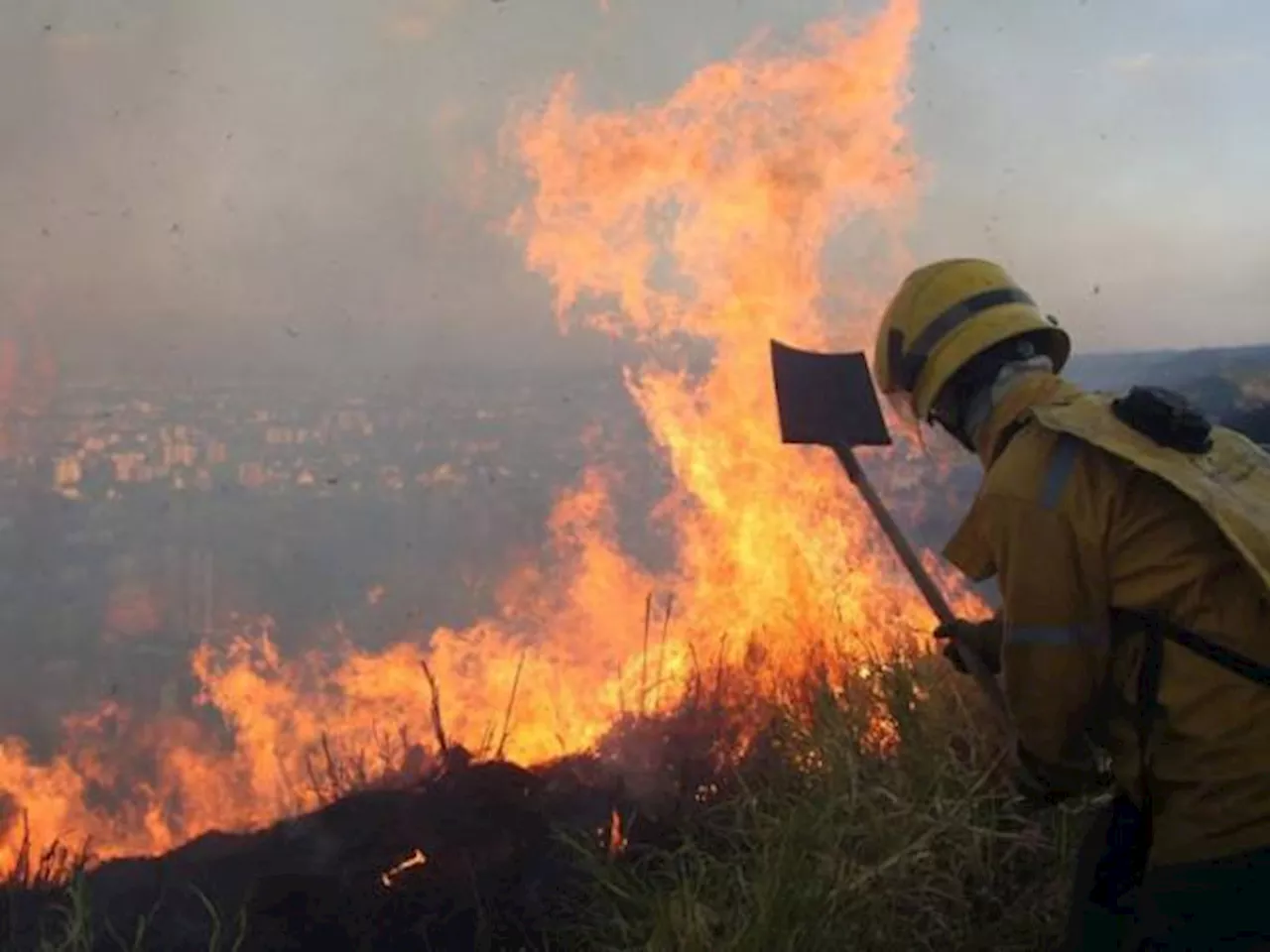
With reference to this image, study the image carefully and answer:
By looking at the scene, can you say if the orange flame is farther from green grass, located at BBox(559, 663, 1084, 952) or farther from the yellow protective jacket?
the yellow protective jacket

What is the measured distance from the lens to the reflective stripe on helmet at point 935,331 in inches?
121

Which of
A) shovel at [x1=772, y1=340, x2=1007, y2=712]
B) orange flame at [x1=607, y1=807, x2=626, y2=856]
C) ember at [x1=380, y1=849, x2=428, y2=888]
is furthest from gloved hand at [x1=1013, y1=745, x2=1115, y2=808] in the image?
ember at [x1=380, y1=849, x2=428, y2=888]

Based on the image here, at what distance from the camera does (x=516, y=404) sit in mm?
10023

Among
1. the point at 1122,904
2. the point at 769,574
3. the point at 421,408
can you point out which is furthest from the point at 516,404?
the point at 1122,904

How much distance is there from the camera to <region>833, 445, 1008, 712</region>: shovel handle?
346cm

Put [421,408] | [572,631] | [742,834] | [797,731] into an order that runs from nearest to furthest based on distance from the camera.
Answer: [742,834] < [797,731] < [572,631] < [421,408]

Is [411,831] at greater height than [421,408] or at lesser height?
lesser

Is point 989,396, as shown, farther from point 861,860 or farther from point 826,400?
point 861,860

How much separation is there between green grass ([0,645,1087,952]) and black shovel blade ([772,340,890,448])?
1202mm

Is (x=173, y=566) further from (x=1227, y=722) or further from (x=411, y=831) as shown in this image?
Answer: (x=1227, y=722)

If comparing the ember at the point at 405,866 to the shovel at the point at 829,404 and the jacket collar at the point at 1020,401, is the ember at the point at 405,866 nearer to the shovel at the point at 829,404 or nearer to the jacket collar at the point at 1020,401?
the shovel at the point at 829,404

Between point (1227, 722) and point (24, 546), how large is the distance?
676 cm

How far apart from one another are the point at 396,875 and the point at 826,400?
2377 mm

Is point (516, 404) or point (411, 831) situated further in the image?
point (516, 404)
